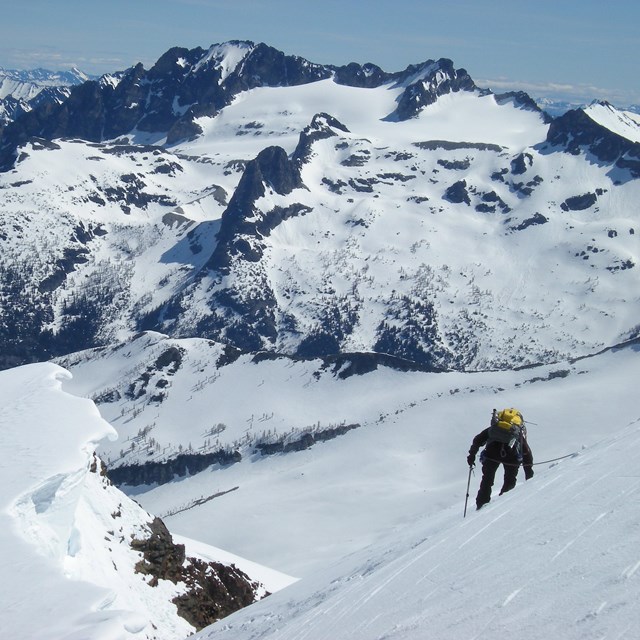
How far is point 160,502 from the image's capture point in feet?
502

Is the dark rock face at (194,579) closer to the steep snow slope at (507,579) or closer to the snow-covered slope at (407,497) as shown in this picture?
the snow-covered slope at (407,497)

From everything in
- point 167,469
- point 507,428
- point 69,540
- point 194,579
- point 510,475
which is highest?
point 507,428

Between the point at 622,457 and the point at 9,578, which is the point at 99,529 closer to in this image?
the point at 9,578

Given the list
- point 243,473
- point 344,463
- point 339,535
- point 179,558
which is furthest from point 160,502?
point 179,558

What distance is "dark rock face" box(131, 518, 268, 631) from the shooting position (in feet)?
134

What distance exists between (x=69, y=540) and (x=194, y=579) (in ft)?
42.0

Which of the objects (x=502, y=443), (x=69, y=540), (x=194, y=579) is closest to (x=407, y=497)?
(x=194, y=579)

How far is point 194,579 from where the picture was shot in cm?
4522

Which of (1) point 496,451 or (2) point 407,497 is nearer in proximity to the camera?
(1) point 496,451

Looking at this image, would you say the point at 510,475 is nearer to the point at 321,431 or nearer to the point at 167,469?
the point at 321,431

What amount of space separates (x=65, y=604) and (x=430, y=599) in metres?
14.9

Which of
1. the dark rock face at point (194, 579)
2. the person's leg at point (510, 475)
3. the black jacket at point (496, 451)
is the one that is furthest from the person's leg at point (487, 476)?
the dark rock face at point (194, 579)

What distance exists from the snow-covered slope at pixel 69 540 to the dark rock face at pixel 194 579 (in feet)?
0.35

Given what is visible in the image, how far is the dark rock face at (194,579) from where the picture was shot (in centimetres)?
4084
